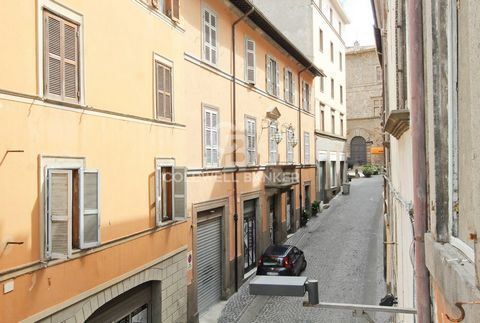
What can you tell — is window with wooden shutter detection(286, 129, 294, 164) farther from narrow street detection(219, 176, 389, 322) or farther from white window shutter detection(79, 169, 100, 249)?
white window shutter detection(79, 169, 100, 249)

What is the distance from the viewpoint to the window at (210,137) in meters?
15.1

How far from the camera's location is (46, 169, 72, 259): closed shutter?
748 cm

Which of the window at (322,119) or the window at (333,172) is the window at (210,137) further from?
the window at (333,172)

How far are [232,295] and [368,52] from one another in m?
46.5

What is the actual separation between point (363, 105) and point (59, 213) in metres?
52.6

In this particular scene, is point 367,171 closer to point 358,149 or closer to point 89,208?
point 358,149

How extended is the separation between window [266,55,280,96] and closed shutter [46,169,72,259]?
51.0 ft

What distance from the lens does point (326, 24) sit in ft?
119

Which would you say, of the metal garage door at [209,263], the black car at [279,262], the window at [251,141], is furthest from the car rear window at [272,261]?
the window at [251,141]

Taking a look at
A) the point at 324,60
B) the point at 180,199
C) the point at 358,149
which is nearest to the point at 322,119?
the point at 324,60

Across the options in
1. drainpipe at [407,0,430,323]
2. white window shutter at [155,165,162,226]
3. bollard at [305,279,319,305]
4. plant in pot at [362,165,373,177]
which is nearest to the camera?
drainpipe at [407,0,430,323]

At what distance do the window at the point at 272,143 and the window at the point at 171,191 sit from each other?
33.5 ft

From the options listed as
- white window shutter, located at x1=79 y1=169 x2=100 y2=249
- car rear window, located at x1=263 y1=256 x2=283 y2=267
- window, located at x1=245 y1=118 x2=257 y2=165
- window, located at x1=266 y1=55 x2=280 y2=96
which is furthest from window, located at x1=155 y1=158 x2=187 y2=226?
window, located at x1=266 y1=55 x2=280 y2=96

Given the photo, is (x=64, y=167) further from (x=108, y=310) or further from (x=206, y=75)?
(x=206, y=75)
